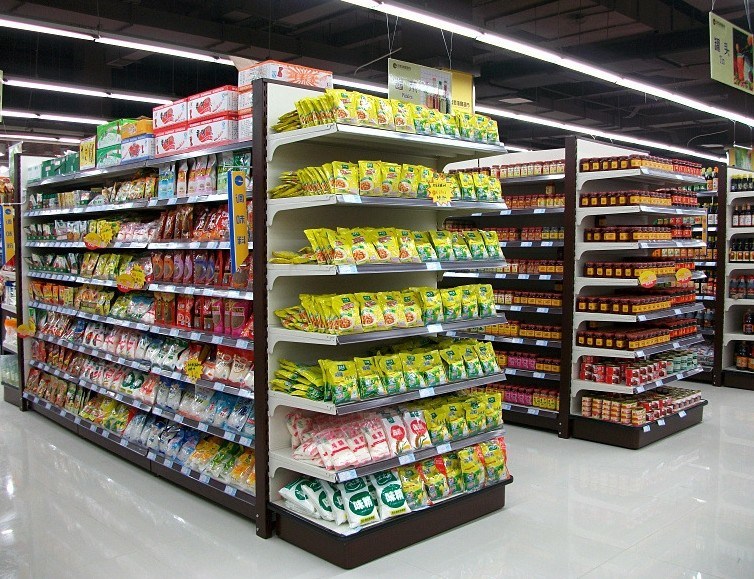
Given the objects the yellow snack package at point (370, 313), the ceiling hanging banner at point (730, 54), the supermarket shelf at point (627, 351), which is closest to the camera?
the yellow snack package at point (370, 313)

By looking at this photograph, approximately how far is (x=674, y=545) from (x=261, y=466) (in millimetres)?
2406

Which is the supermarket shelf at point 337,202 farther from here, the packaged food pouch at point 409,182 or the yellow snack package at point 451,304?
the yellow snack package at point 451,304

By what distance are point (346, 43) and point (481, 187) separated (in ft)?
31.0

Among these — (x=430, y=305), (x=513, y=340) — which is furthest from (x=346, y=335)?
(x=513, y=340)

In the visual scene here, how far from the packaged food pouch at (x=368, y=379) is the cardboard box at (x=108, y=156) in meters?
2.93

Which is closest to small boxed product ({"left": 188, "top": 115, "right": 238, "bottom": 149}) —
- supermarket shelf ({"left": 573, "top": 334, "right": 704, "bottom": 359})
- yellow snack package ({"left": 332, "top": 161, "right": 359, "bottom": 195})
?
yellow snack package ({"left": 332, "top": 161, "right": 359, "bottom": 195})

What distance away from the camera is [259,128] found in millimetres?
3881

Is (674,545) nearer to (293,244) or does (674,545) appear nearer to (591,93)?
(293,244)

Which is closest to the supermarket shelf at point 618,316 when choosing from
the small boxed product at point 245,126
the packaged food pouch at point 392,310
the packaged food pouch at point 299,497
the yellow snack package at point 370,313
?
the packaged food pouch at point 392,310

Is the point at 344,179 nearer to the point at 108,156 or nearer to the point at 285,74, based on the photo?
the point at 285,74

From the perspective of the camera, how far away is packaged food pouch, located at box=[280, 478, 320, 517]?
373cm

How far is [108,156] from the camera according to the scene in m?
5.60

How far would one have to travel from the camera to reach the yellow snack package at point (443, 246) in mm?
4191

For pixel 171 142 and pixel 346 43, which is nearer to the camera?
pixel 171 142
